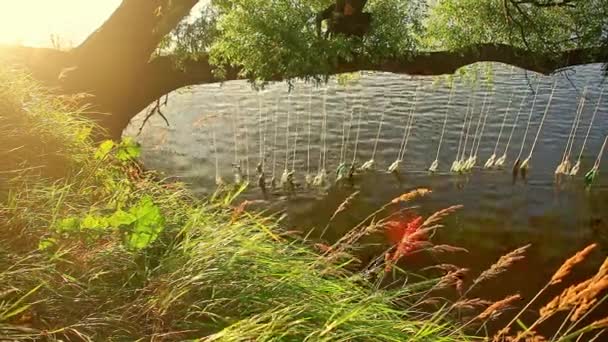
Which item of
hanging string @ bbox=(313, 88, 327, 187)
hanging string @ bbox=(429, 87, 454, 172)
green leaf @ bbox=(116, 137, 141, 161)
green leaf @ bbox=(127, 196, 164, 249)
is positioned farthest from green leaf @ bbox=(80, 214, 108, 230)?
hanging string @ bbox=(429, 87, 454, 172)

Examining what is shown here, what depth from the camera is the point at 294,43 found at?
13242 millimetres

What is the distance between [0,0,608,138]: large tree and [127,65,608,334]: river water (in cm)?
152

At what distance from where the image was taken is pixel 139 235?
4.11 m

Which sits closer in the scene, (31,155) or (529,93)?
(31,155)

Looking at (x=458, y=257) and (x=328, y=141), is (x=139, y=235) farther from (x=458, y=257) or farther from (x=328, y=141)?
(x=328, y=141)

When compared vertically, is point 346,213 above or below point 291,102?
below

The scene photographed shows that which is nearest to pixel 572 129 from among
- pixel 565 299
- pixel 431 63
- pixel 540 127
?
pixel 540 127

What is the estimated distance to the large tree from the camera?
12.9 m

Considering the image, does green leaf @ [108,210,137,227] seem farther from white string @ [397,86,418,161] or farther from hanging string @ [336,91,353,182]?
white string @ [397,86,418,161]

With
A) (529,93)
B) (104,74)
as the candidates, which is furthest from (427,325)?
(529,93)

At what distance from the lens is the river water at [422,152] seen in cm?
1572

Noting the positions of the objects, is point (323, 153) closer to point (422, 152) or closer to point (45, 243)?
point (422, 152)

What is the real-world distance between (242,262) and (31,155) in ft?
8.92

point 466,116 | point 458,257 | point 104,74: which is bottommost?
point 458,257
